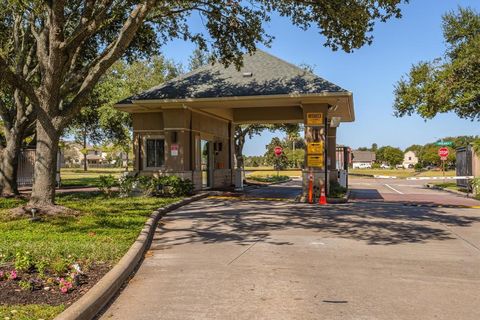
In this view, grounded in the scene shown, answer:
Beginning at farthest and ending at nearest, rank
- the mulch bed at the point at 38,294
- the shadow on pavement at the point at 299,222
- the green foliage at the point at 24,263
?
the shadow on pavement at the point at 299,222 → the green foliage at the point at 24,263 → the mulch bed at the point at 38,294

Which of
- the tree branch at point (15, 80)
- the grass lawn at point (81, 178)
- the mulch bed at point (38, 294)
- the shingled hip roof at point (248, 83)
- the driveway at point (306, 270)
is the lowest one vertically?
the driveway at point (306, 270)

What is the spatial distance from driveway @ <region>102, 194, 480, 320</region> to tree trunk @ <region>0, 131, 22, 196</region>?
8363 millimetres

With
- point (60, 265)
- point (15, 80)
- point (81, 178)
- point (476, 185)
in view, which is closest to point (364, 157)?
point (81, 178)

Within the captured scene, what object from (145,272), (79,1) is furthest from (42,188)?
(79,1)

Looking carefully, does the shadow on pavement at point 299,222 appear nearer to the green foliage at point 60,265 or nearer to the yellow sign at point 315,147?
the green foliage at point 60,265

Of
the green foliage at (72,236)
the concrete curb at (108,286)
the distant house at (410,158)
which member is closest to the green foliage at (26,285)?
the green foliage at (72,236)

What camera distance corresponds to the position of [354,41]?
13.5 meters

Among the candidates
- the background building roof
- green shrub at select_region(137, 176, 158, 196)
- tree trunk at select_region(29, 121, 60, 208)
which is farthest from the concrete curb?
the background building roof

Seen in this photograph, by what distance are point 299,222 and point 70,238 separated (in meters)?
5.75

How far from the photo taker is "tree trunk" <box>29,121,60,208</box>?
11.7 metres

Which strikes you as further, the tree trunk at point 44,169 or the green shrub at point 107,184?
the green shrub at point 107,184

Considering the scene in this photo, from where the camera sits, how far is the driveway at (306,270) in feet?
16.8

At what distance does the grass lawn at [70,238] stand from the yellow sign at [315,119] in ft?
24.6

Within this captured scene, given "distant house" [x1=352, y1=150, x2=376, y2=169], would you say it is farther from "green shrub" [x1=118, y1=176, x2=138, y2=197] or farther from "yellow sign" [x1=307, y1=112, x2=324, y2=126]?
"green shrub" [x1=118, y1=176, x2=138, y2=197]
